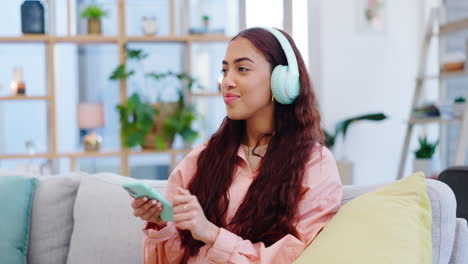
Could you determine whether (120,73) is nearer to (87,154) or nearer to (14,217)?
(87,154)

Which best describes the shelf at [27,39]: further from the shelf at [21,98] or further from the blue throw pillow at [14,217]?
the blue throw pillow at [14,217]

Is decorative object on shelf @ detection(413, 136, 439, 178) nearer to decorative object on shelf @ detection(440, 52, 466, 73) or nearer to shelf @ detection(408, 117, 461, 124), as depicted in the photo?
shelf @ detection(408, 117, 461, 124)

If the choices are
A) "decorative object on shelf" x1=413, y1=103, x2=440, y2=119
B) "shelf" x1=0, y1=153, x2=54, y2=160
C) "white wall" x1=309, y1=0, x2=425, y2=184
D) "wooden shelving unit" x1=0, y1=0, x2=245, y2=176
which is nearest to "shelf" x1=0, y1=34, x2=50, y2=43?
"wooden shelving unit" x1=0, y1=0, x2=245, y2=176

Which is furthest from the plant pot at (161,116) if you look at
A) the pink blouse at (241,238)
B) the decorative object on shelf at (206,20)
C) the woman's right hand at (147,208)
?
the woman's right hand at (147,208)

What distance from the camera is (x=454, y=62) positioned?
464cm

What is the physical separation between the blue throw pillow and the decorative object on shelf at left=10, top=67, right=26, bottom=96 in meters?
3.16

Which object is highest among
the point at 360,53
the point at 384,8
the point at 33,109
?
the point at 384,8

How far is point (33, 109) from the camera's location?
5.25 metres

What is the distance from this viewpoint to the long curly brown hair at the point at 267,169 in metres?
1.56

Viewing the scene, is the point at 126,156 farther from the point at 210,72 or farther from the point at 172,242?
the point at 172,242

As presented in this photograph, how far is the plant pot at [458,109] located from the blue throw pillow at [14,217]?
3189 millimetres

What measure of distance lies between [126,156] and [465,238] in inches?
151

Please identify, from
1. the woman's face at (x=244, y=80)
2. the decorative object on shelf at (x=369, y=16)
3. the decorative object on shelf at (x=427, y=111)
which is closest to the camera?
the woman's face at (x=244, y=80)

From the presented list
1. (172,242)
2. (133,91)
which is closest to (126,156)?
(133,91)
